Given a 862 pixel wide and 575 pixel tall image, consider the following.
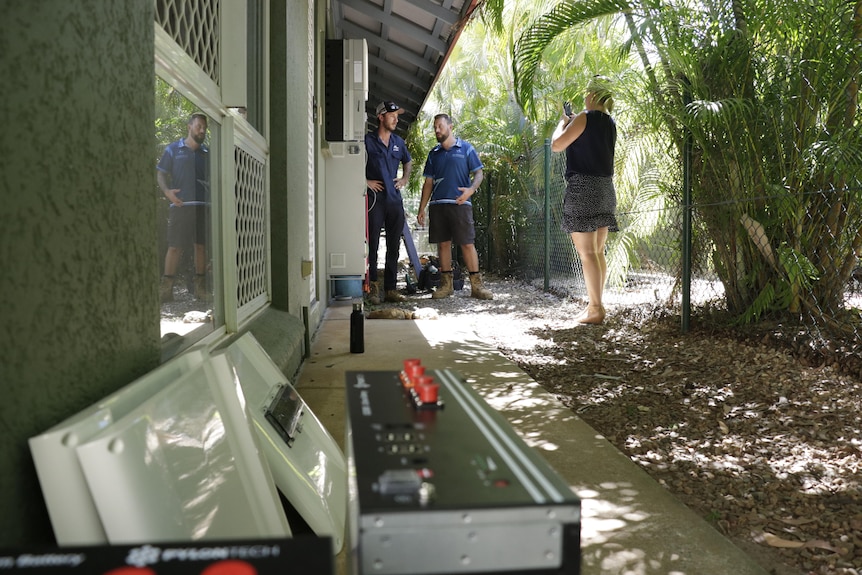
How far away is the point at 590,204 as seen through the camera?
20.0ft

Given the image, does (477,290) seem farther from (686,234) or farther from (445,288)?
(686,234)

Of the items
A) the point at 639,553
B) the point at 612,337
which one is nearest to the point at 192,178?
→ the point at 639,553

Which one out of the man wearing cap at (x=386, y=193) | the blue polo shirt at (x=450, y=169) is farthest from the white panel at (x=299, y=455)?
the blue polo shirt at (x=450, y=169)

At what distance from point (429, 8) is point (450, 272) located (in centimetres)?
322

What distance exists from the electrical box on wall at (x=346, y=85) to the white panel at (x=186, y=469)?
20.5ft

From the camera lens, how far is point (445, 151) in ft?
30.0

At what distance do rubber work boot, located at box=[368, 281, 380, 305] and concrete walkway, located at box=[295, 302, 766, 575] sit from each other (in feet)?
9.40

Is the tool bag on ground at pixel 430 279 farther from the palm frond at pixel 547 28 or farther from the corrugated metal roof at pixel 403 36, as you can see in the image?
the palm frond at pixel 547 28

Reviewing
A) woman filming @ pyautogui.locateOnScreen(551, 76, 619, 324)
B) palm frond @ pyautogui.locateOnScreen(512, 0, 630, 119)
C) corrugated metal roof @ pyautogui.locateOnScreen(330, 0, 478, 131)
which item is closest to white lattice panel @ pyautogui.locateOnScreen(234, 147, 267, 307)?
palm frond @ pyautogui.locateOnScreen(512, 0, 630, 119)

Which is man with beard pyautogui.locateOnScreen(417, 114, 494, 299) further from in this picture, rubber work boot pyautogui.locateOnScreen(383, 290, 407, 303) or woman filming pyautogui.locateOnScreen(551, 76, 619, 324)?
woman filming pyautogui.locateOnScreen(551, 76, 619, 324)

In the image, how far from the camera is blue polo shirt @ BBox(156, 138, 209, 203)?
7.05 ft

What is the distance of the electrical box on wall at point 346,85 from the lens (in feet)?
24.3

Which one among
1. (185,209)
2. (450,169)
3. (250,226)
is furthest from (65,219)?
(450,169)

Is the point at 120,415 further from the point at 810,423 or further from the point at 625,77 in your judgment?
the point at 625,77
